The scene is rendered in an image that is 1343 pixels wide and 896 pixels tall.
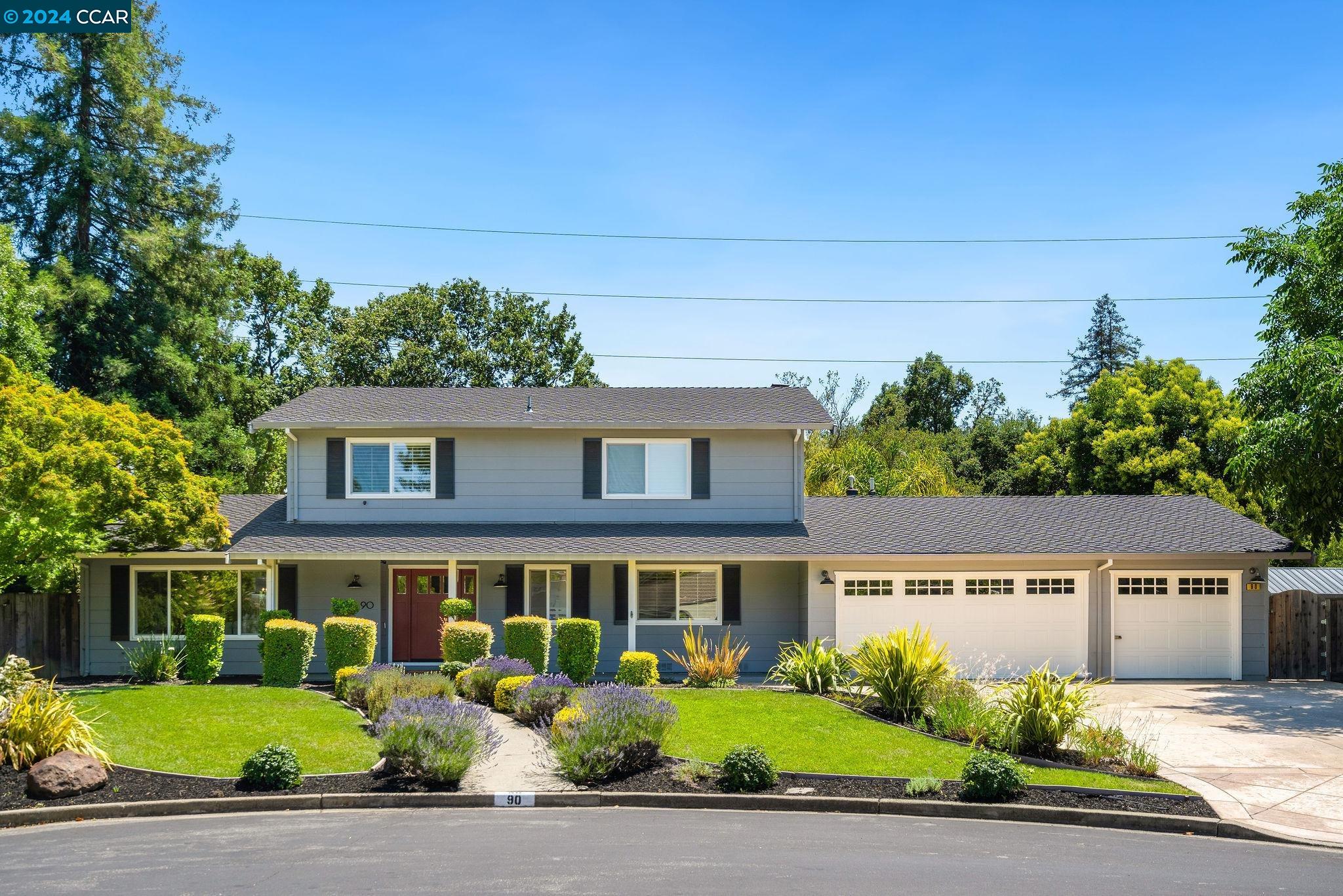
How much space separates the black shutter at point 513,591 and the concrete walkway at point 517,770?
7.16m

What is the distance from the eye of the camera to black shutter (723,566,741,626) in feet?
72.2

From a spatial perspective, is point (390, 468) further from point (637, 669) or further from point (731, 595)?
point (731, 595)

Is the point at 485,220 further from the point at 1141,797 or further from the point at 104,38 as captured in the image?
the point at 1141,797

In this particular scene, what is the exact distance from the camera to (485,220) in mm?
30312

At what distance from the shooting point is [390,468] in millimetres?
22500

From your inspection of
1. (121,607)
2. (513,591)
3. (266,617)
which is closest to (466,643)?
(513,591)

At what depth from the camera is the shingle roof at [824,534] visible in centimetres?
2069

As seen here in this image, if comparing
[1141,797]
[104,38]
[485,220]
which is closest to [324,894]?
[1141,797]

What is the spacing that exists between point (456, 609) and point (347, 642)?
2.41 metres

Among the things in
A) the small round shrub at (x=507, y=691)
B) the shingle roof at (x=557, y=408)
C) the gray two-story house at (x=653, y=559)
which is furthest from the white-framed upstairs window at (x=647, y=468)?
the small round shrub at (x=507, y=691)

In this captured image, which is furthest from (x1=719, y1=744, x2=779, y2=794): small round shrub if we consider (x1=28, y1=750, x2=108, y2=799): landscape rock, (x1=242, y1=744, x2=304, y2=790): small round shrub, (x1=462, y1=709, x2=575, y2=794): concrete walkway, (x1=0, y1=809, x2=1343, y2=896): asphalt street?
(x1=28, y1=750, x2=108, y2=799): landscape rock

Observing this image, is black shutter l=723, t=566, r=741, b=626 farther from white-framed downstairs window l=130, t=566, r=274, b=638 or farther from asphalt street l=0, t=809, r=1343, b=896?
asphalt street l=0, t=809, r=1343, b=896

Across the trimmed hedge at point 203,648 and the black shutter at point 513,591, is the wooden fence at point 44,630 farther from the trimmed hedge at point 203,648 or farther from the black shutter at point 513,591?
the black shutter at point 513,591

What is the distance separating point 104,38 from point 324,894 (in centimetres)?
3159
